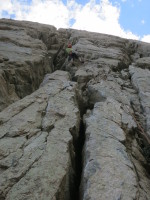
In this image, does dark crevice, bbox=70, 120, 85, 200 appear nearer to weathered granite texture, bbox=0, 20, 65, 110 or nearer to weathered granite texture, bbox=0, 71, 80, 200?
weathered granite texture, bbox=0, 71, 80, 200

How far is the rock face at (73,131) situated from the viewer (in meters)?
9.27

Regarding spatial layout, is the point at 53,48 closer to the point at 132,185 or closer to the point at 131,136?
the point at 131,136

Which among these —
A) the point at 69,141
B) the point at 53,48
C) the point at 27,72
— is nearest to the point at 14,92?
the point at 27,72

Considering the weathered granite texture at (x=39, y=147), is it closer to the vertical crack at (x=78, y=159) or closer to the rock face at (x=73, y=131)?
the rock face at (x=73, y=131)

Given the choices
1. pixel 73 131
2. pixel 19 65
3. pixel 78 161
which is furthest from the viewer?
pixel 19 65

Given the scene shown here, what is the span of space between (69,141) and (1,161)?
3.50 m

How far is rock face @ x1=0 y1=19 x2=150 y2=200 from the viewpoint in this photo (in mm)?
9273

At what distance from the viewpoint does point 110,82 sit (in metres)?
22.1

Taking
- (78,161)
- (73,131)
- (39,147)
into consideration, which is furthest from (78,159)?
(39,147)

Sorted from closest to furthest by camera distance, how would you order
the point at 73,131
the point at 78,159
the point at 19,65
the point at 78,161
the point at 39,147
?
the point at 39,147, the point at 78,161, the point at 78,159, the point at 73,131, the point at 19,65

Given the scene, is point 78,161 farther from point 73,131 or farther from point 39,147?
point 39,147

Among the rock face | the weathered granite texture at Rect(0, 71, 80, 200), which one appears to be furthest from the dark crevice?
the weathered granite texture at Rect(0, 71, 80, 200)

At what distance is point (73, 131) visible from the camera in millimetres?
13328

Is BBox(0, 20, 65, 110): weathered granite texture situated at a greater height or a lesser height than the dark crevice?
greater
